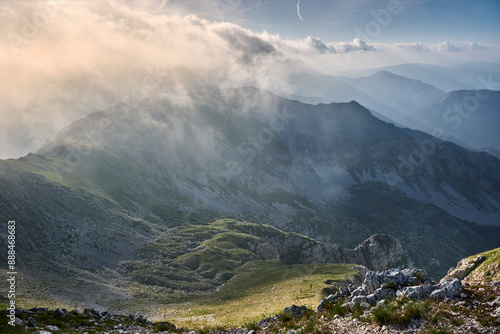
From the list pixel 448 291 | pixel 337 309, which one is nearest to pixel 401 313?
pixel 448 291

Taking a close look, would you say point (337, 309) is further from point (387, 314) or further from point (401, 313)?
point (401, 313)

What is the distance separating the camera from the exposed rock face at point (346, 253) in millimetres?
170375

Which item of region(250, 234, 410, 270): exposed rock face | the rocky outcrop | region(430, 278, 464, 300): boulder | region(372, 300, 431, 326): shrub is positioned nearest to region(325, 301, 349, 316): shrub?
the rocky outcrop

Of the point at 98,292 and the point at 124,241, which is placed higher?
the point at 124,241

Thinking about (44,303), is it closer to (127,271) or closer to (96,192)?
(127,271)

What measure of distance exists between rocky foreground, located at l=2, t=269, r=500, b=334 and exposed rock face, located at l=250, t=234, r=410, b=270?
459 ft

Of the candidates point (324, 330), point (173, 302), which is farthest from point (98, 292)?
point (324, 330)

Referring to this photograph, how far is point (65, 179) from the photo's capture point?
580 ft

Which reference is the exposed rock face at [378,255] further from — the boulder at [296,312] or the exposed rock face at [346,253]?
the boulder at [296,312]

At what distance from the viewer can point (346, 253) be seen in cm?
17438

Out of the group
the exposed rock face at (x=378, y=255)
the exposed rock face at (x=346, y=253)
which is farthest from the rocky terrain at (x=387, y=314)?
the exposed rock face at (x=378, y=255)

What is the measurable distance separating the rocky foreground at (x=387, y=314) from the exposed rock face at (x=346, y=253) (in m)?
140

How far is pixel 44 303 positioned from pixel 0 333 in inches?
1866

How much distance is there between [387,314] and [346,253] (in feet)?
546
